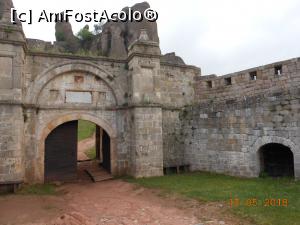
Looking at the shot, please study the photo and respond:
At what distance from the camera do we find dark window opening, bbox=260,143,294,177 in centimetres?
830

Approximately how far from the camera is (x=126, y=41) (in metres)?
26.8

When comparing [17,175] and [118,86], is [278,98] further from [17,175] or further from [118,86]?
[17,175]

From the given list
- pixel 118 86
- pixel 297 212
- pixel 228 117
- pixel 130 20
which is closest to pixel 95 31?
pixel 130 20

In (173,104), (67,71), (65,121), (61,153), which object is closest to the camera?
(65,121)

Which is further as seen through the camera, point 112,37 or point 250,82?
point 112,37

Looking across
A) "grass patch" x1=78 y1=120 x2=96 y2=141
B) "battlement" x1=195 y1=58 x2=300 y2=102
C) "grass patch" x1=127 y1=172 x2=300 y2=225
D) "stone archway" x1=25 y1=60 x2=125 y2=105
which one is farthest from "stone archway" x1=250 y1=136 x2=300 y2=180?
"grass patch" x1=78 y1=120 x2=96 y2=141

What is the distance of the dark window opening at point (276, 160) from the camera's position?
27.2ft

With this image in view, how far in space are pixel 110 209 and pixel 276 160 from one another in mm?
5926

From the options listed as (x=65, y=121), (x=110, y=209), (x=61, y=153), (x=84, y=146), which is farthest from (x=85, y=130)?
(x=110, y=209)

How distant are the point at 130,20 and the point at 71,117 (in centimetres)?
2042

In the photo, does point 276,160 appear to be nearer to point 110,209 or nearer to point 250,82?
point 250,82
